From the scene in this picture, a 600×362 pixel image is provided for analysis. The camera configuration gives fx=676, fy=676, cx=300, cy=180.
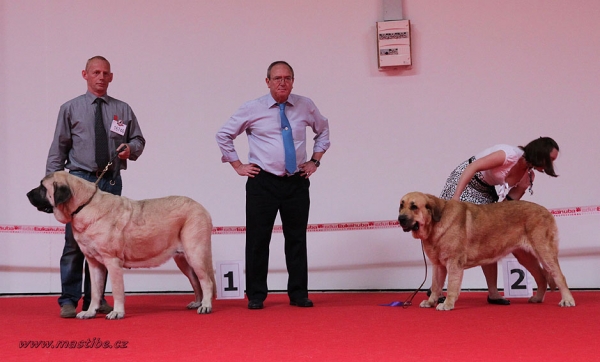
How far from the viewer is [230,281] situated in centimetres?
641

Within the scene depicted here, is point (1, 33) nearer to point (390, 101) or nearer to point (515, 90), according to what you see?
point (390, 101)

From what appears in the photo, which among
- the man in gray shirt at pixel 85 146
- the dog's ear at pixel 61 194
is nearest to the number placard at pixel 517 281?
the man in gray shirt at pixel 85 146

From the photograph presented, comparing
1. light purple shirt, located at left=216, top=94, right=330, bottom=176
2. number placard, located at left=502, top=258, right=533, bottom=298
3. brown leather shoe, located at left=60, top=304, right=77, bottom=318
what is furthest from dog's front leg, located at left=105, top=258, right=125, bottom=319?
number placard, located at left=502, top=258, right=533, bottom=298

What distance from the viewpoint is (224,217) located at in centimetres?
755

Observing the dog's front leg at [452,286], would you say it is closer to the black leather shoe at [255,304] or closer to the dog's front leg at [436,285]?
the dog's front leg at [436,285]

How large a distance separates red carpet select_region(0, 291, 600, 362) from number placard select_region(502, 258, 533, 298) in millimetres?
103

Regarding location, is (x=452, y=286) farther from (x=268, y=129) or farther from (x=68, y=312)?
(x=68, y=312)

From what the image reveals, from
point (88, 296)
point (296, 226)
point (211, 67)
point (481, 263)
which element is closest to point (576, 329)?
point (481, 263)

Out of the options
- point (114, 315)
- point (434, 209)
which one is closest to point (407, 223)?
point (434, 209)

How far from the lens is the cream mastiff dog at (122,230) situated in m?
5.02

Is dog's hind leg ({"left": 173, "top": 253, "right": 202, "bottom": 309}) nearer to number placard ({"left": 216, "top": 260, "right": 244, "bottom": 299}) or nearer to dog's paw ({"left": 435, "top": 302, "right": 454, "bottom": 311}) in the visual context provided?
number placard ({"left": 216, "top": 260, "right": 244, "bottom": 299})

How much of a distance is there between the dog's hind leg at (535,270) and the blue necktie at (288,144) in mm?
2042

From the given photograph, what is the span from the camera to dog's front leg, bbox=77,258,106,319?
5185mm

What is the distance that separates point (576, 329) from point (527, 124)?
333 cm
